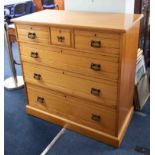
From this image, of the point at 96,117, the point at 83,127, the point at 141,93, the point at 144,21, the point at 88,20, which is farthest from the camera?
the point at 144,21

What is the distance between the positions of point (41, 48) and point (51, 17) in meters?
0.30

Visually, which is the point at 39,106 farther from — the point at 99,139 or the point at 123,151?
the point at 123,151

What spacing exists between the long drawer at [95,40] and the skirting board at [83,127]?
0.78 metres

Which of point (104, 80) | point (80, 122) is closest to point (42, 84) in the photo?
point (80, 122)

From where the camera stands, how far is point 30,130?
215 centimetres

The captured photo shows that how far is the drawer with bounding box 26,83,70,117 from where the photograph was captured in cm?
208

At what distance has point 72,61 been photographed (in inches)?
71.3

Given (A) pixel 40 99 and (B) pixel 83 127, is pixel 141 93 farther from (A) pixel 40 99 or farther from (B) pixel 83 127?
(A) pixel 40 99

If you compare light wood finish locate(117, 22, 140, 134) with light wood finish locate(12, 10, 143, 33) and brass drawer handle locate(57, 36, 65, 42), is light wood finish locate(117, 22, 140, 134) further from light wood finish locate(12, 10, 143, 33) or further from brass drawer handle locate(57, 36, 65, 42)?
brass drawer handle locate(57, 36, 65, 42)

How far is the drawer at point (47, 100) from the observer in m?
2.08

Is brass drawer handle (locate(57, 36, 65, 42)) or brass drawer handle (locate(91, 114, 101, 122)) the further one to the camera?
Answer: brass drawer handle (locate(91, 114, 101, 122))

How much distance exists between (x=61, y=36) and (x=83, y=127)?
863mm

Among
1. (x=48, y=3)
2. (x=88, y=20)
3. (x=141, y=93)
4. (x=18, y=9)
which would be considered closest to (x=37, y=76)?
(x=88, y=20)

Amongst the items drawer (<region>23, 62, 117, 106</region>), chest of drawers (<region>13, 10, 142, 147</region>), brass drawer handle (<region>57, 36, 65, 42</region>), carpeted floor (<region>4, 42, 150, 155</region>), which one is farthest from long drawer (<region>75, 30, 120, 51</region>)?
carpeted floor (<region>4, 42, 150, 155</region>)
